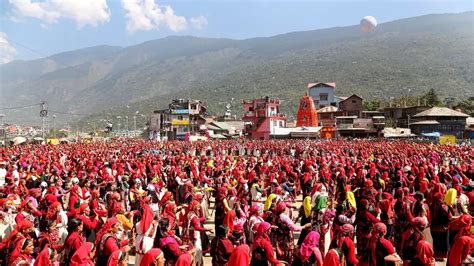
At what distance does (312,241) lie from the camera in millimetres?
5676

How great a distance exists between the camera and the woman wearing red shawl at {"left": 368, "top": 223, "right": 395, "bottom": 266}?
18.7ft

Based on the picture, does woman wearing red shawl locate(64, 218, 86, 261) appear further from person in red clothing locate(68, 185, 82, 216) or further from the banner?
the banner

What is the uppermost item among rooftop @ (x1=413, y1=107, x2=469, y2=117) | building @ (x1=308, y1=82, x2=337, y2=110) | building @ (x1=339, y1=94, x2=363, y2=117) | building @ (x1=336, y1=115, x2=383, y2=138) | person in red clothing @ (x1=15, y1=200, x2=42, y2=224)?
building @ (x1=308, y1=82, x2=337, y2=110)

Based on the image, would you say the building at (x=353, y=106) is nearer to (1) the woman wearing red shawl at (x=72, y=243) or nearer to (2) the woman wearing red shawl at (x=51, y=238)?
(2) the woman wearing red shawl at (x=51, y=238)

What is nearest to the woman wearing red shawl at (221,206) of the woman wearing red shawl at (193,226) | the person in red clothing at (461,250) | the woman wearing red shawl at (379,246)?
the woman wearing red shawl at (193,226)

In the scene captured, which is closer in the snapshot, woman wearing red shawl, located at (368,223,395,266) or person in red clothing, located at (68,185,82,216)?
woman wearing red shawl, located at (368,223,395,266)

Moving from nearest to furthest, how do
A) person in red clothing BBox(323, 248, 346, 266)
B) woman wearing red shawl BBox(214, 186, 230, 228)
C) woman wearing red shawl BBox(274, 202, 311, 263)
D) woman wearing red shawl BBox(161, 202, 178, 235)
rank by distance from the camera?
person in red clothing BBox(323, 248, 346, 266) < woman wearing red shawl BBox(274, 202, 311, 263) < woman wearing red shawl BBox(161, 202, 178, 235) < woman wearing red shawl BBox(214, 186, 230, 228)

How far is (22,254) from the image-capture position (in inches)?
227

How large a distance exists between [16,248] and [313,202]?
5486mm

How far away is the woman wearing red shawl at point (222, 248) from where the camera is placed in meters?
6.00

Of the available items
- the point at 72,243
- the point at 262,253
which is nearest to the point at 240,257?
the point at 262,253

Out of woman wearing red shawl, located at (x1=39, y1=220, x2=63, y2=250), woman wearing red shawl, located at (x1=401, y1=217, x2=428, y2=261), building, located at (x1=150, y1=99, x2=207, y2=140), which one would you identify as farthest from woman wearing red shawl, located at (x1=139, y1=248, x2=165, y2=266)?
building, located at (x1=150, y1=99, x2=207, y2=140)

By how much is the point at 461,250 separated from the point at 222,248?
299 cm

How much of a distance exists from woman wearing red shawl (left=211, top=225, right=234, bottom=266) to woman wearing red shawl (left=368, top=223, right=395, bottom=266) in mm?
1881
